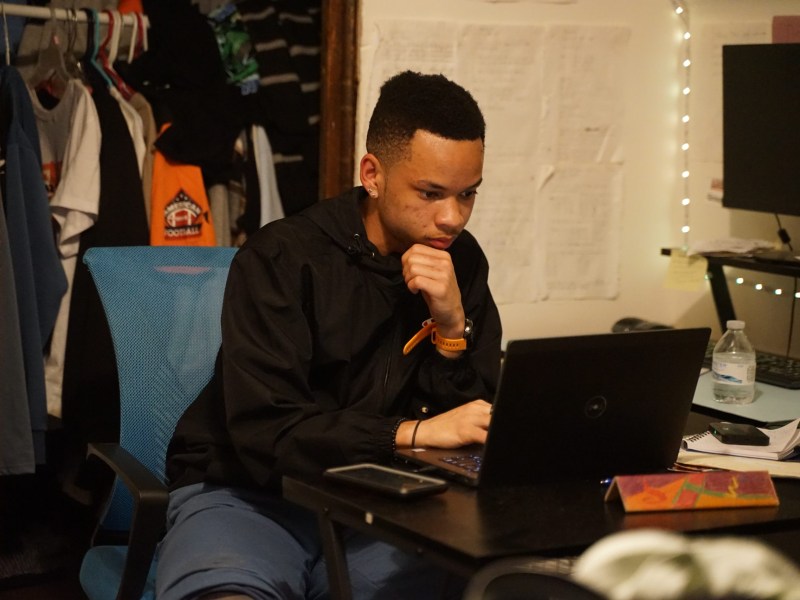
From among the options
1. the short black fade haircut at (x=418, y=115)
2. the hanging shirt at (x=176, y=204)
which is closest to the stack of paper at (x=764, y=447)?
the short black fade haircut at (x=418, y=115)

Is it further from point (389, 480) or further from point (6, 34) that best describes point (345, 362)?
point (6, 34)

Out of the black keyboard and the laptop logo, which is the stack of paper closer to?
the laptop logo

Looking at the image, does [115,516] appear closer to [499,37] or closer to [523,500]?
[523,500]

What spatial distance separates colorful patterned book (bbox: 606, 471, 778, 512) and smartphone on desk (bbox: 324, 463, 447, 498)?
23cm

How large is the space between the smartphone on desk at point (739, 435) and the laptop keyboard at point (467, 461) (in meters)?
0.44

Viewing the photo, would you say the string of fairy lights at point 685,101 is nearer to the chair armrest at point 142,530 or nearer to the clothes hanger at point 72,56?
the clothes hanger at point 72,56

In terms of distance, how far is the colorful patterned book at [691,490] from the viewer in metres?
1.31

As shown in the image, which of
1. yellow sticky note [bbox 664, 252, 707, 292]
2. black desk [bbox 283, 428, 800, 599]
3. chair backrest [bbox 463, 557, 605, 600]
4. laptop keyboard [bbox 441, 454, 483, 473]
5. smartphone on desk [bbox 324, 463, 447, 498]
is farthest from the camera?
yellow sticky note [bbox 664, 252, 707, 292]

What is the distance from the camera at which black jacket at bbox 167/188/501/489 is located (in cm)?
157

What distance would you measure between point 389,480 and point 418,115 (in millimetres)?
695

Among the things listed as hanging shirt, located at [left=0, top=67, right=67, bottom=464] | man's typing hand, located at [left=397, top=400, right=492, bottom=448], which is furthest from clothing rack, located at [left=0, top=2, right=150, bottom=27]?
man's typing hand, located at [left=397, top=400, right=492, bottom=448]

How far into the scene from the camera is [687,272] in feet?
9.23

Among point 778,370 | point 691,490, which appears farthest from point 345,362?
point 778,370

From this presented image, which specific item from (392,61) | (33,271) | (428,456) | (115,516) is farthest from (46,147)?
(428,456)
